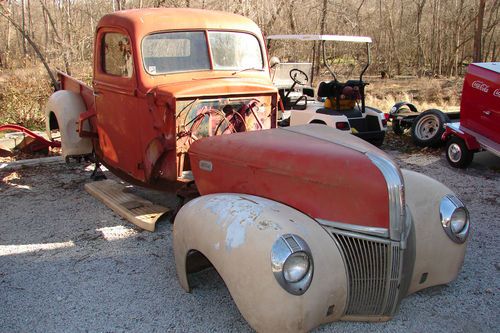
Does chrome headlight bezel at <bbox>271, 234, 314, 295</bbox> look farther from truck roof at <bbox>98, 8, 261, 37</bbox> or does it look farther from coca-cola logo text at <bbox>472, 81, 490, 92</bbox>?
coca-cola logo text at <bbox>472, 81, 490, 92</bbox>

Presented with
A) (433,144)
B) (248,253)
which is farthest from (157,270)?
(433,144)

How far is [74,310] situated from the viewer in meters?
3.04

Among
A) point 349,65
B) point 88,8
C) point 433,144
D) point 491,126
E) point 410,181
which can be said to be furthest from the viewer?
point 349,65

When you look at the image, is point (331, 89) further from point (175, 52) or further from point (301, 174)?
point (301, 174)

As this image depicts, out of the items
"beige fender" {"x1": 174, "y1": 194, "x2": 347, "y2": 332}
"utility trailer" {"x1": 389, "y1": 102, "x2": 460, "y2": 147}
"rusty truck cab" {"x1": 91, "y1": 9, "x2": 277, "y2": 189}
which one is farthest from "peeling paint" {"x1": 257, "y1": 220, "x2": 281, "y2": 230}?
"utility trailer" {"x1": 389, "y1": 102, "x2": 460, "y2": 147}

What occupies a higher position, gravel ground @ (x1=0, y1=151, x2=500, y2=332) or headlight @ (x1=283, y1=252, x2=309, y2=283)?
headlight @ (x1=283, y1=252, x2=309, y2=283)

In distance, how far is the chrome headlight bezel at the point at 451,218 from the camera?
302cm

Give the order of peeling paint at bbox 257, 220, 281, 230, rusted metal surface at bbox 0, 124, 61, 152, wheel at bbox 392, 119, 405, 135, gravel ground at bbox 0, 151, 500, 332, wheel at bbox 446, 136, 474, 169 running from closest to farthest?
peeling paint at bbox 257, 220, 281, 230 < gravel ground at bbox 0, 151, 500, 332 < wheel at bbox 446, 136, 474, 169 < rusted metal surface at bbox 0, 124, 61, 152 < wheel at bbox 392, 119, 405, 135

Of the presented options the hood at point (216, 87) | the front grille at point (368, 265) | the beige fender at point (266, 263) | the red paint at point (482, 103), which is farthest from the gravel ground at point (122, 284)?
the red paint at point (482, 103)

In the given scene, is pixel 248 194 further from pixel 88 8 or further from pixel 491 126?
pixel 88 8

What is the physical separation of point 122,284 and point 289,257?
160cm

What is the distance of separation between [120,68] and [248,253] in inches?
115

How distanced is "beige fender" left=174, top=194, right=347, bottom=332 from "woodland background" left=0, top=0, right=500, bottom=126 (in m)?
8.85

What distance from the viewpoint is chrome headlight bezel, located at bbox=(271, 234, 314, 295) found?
7.68 feet
